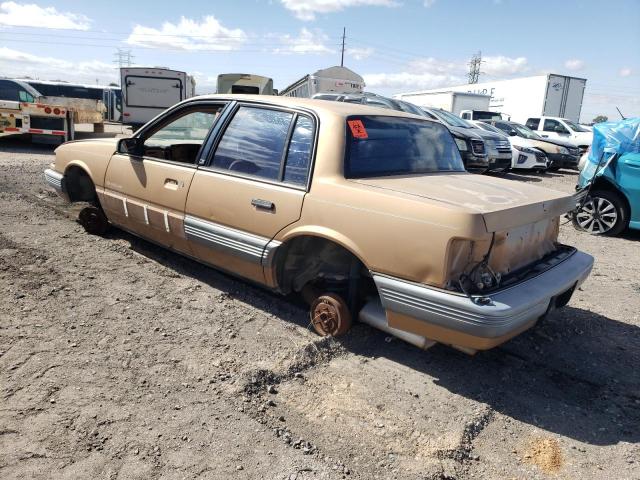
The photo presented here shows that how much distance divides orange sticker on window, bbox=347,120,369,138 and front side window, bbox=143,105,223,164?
1942 millimetres

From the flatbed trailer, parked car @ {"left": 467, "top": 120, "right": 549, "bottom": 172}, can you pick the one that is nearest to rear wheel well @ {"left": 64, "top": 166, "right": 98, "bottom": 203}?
the flatbed trailer

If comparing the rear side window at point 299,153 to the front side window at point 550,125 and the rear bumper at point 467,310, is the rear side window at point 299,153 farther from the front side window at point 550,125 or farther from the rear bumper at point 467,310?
the front side window at point 550,125

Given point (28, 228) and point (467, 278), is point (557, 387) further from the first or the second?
point (28, 228)

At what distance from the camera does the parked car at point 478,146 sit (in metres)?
11.7

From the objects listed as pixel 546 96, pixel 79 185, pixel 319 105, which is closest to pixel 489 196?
pixel 319 105

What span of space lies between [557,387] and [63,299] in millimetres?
3630

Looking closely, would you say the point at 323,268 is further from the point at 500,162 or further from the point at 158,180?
the point at 500,162

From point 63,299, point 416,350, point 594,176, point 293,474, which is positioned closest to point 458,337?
point 416,350

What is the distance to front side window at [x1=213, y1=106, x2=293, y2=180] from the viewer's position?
3609 mm

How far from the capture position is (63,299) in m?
3.88

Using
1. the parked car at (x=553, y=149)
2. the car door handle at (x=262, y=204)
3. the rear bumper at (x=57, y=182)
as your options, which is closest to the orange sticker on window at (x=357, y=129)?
the car door handle at (x=262, y=204)

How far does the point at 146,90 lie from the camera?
63.5 feet

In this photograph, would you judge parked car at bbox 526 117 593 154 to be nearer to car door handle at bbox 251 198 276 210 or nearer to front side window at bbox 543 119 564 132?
front side window at bbox 543 119 564 132

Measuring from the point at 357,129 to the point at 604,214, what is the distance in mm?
5517
